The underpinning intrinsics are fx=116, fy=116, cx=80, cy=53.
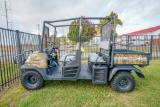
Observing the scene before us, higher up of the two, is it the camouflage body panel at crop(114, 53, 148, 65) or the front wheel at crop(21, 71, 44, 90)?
the camouflage body panel at crop(114, 53, 148, 65)

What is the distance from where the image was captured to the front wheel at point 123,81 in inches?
127

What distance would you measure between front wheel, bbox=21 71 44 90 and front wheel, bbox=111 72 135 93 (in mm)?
2121

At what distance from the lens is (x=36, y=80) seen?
3.46 meters

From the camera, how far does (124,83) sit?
11.0 ft

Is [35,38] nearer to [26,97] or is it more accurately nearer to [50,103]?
[26,97]

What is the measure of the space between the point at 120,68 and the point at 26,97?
8.64ft

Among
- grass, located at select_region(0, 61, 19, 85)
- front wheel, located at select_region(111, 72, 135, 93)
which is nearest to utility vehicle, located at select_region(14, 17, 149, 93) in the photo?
front wheel, located at select_region(111, 72, 135, 93)

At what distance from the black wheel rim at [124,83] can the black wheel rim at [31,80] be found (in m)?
2.45

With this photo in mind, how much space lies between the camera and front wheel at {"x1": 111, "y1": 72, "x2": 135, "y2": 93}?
10.6 feet

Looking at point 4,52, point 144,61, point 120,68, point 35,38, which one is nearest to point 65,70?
point 120,68

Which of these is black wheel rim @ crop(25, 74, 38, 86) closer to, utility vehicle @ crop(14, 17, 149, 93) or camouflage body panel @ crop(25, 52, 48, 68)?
utility vehicle @ crop(14, 17, 149, 93)

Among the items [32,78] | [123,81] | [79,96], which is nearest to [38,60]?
[32,78]

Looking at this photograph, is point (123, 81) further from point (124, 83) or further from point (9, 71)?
point (9, 71)

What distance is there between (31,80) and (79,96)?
62.1 inches
